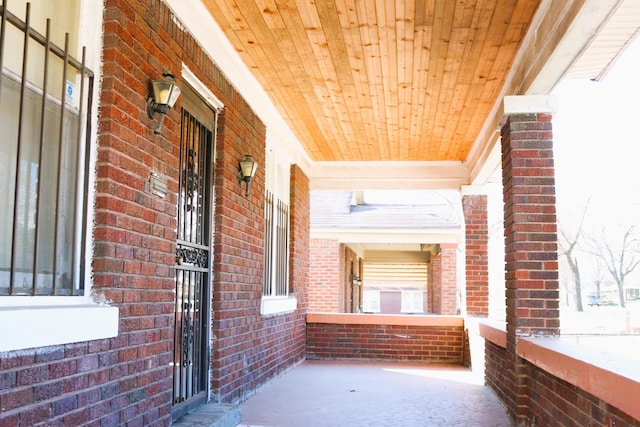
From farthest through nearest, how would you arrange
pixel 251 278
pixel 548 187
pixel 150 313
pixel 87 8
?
pixel 251 278
pixel 548 187
pixel 150 313
pixel 87 8

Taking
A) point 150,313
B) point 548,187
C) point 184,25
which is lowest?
point 150,313

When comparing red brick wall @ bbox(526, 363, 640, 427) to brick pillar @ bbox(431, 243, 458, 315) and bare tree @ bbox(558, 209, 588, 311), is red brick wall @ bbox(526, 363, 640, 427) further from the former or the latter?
bare tree @ bbox(558, 209, 588, 311)

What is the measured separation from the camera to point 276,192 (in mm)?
8531

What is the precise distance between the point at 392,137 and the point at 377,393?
3426 millimetres

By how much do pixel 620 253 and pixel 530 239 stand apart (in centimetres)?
2695

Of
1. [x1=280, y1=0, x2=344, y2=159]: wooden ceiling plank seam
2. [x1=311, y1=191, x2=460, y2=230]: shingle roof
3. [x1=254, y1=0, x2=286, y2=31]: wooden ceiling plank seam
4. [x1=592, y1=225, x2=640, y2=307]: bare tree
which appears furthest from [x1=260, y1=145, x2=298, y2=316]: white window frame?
[x1=592, y1=225, x2=640, y2=307]: bare tree

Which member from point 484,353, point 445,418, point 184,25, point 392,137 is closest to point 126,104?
point 184,25

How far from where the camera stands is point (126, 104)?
3.80 m

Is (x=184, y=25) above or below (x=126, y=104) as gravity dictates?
above

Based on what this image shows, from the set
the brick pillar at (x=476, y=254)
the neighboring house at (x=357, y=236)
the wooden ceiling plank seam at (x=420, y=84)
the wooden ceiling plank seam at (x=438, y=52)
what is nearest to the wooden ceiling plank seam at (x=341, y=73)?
the wooden ceiling plank seam at (x=420, y=84)

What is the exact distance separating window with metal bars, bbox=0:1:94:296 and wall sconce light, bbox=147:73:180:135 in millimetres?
556

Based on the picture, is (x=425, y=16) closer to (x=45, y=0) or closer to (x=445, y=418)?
(x=45, y=0)

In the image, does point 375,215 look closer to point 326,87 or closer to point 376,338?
point 376,338

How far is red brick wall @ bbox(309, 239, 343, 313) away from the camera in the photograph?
15023mm
